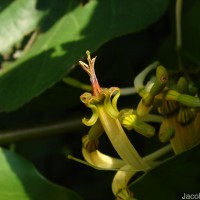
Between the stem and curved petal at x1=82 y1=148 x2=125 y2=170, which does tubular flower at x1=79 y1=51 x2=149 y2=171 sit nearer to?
curved petal at x1=82 y1=148 x2=125 y2=170

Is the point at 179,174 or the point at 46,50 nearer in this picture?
the point at 179,174

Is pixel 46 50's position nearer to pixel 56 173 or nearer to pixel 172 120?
pixel 172 120

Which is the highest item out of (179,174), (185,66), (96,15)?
(96,15)

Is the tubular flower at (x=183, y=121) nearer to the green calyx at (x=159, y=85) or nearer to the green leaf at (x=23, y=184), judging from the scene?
the green calyx at (x=159, y=85)

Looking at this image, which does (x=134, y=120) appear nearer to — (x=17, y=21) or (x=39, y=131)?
(x=39, y=131)

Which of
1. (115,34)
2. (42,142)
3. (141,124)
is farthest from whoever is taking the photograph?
(42,142)

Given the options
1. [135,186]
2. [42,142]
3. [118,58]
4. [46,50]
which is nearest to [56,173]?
[42,142]

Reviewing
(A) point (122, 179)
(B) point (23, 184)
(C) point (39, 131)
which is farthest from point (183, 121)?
(C) point (39, 131)

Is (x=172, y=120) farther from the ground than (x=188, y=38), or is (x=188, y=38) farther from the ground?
(x=188, y=38)
